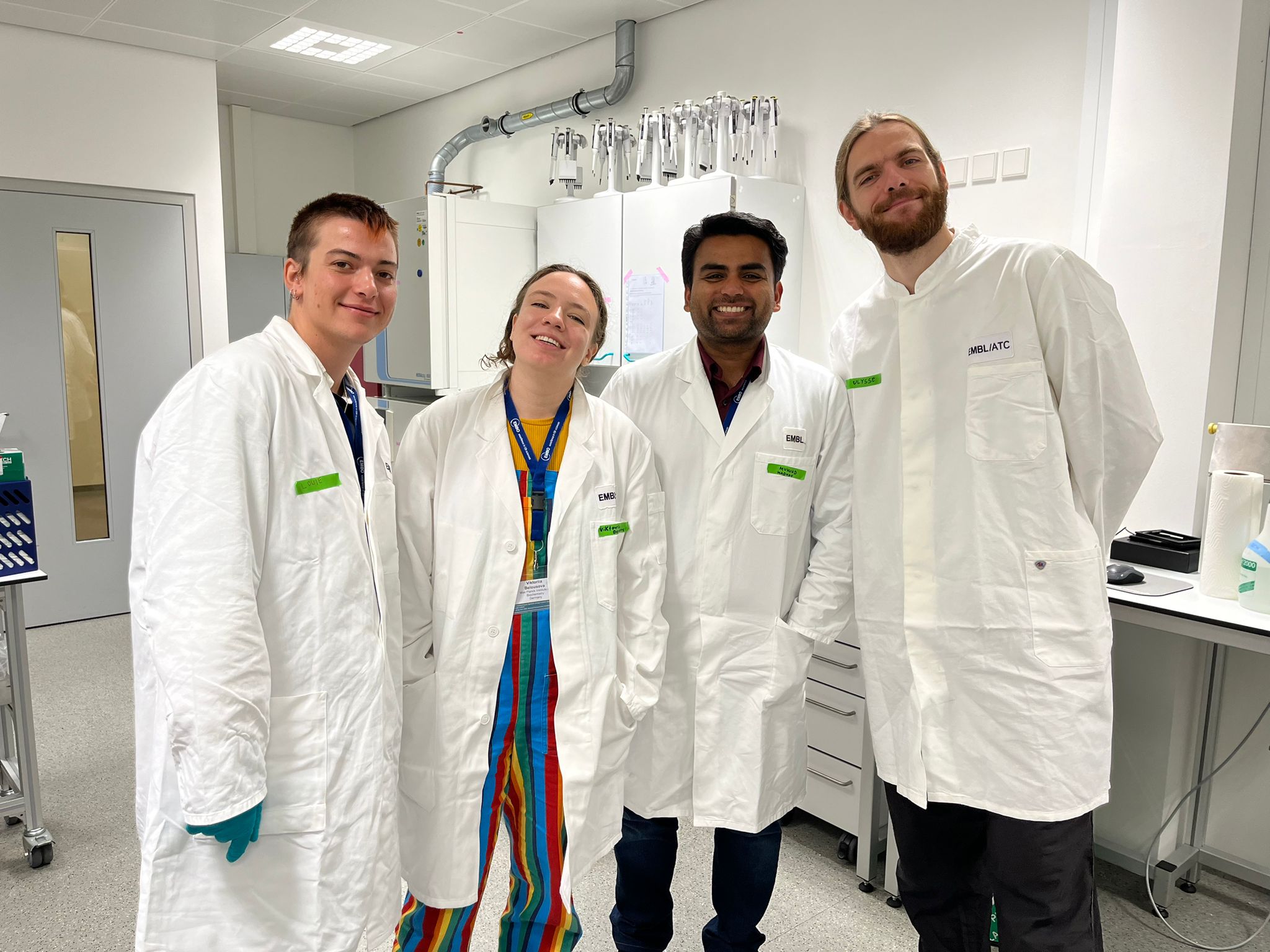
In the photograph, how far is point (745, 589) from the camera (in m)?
1.78

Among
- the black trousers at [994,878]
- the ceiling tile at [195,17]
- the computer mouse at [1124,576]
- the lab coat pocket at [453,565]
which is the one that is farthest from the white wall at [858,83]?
the lab coat pocket at [453,565]

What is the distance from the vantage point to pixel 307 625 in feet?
4.42

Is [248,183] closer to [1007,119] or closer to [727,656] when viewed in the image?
[1007,119]

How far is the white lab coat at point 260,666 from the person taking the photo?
1242 millimetres

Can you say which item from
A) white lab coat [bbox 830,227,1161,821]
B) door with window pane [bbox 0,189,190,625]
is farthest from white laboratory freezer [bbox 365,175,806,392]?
white lab coat [bbox 830,227,1161,821]

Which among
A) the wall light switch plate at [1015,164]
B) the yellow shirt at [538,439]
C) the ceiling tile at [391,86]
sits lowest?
the yellow shirt at [538,439]

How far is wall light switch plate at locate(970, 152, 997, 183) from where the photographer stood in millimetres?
2932

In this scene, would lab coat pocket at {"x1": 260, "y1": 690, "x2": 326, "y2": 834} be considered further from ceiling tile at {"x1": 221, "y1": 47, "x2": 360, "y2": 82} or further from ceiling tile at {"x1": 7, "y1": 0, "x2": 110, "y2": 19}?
ceiling tile at {"x1": 221, "y1": 47, "x2": 360, "y2": 82}

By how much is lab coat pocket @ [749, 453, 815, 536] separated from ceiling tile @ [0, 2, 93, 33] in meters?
4.09

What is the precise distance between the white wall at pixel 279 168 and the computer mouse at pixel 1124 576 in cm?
535

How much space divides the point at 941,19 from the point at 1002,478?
2155 millimetres

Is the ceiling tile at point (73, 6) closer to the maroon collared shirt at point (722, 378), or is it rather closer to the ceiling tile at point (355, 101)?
the ceiling tile at point (355, 101)

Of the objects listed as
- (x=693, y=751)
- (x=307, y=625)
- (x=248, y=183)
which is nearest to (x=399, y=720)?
(x=307, y=625)

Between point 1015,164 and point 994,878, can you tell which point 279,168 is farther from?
point 994,878
